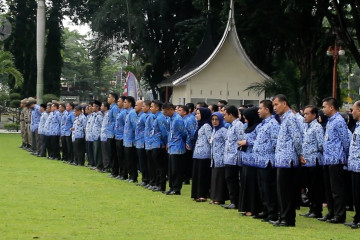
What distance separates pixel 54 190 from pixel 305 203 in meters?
4.96

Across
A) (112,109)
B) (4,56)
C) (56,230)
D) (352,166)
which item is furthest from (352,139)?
(4,56)

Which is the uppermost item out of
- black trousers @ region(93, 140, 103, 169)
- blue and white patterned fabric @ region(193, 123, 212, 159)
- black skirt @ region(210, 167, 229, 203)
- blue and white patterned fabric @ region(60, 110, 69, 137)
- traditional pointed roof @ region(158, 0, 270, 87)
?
traditional pointed roof @ region(158, 0, 270, 87)

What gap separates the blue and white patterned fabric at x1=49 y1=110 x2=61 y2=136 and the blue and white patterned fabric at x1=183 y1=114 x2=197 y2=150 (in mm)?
9320

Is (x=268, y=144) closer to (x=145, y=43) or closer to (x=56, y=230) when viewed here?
(x=56, y=230)

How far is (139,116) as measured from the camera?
18.4m

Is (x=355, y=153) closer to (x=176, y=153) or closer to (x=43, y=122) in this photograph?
(x=176, y=153)

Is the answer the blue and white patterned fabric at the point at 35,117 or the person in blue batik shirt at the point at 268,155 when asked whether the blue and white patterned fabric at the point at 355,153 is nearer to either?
the person in blue batik shirt at the point at 268,155

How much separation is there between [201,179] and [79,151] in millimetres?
9110

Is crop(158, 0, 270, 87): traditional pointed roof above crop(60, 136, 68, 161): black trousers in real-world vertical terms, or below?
above

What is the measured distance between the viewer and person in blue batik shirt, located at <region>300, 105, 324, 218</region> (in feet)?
43.6

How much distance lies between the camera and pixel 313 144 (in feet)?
43.7

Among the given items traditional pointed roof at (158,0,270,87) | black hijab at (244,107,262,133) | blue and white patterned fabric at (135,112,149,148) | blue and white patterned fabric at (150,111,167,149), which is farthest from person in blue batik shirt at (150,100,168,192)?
traditional pointed roof at (158,0,270,87)

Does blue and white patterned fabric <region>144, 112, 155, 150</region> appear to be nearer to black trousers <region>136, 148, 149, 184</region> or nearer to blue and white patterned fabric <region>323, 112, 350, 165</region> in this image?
black trousers <region>136, 148, 149, 184</region>

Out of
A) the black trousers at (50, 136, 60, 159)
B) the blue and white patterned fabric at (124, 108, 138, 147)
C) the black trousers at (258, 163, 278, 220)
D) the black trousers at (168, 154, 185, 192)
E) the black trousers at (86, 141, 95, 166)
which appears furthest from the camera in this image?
the black trousers at (50, 136, 60, 159)
